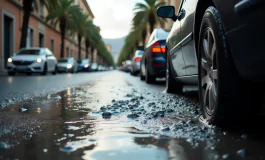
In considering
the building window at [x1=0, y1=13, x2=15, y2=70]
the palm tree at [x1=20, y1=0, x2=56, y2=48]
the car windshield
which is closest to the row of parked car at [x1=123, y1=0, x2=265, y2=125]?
the car windshield

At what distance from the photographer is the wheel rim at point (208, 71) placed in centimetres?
247

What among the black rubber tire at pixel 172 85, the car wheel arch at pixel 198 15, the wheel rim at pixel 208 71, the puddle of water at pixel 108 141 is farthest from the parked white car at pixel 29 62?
the wheel rim at pixel 208 71

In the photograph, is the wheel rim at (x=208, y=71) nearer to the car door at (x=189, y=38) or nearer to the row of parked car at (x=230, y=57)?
the row of parked car at (x=230, y=57)

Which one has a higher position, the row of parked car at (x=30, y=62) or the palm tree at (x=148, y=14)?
the palm tree at (x=148, y=14)

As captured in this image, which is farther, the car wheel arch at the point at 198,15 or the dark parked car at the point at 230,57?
the car wheel arch at the point at 198,15

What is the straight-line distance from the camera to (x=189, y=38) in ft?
10.9

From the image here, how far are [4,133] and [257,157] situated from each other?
1.72 m

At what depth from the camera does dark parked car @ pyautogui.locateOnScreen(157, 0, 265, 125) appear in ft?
6.13

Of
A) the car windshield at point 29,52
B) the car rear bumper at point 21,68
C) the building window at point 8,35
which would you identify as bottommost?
the car rear bumper at point 21,68

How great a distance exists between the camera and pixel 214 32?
235cm

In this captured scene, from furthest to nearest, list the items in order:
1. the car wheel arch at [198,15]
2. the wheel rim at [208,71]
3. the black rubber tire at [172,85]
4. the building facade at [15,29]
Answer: the building facade at [15,29] → the black rubber tire at [172,85] → the car wheel arch at [198,15] → the wheel rim at [208,71]

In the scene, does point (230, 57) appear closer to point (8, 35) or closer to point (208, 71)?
point (208, 71)

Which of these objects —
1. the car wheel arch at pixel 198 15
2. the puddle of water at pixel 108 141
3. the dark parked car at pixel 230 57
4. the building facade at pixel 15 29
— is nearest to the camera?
the puddle of water at pixel 108 141

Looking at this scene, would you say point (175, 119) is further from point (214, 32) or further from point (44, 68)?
point (44, 68)
